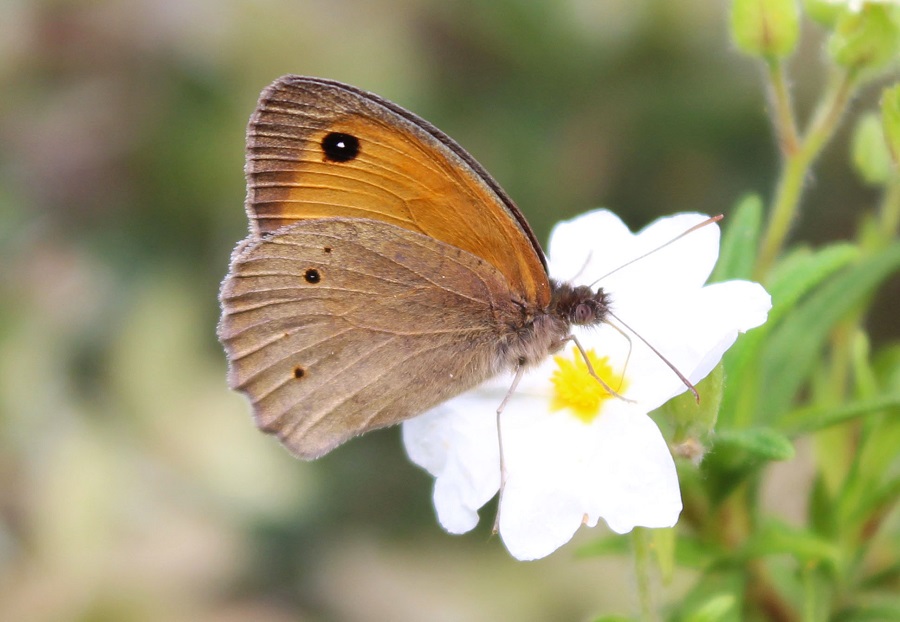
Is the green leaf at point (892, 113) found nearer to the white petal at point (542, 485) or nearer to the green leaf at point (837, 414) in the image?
the green leaf at point (837, 414)

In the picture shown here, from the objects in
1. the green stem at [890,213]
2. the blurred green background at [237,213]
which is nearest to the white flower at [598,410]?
the green stem at [890,213]

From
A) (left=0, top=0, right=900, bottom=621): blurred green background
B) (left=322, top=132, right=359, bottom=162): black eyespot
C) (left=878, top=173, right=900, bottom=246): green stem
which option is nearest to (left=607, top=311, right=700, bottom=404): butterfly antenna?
(left=322, top=132, right=359, bottom=162): black eyespot

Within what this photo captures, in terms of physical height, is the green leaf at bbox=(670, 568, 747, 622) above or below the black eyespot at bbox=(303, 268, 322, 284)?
below

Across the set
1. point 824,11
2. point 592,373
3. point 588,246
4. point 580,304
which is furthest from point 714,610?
point 824,11

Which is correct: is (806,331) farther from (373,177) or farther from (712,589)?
(373,177)

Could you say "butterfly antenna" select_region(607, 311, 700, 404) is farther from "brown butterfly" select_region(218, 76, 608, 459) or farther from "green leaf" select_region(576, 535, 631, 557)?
"green leaf" select_region(576, 535, 631, 557)

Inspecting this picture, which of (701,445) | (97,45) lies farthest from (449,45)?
(701,445)
